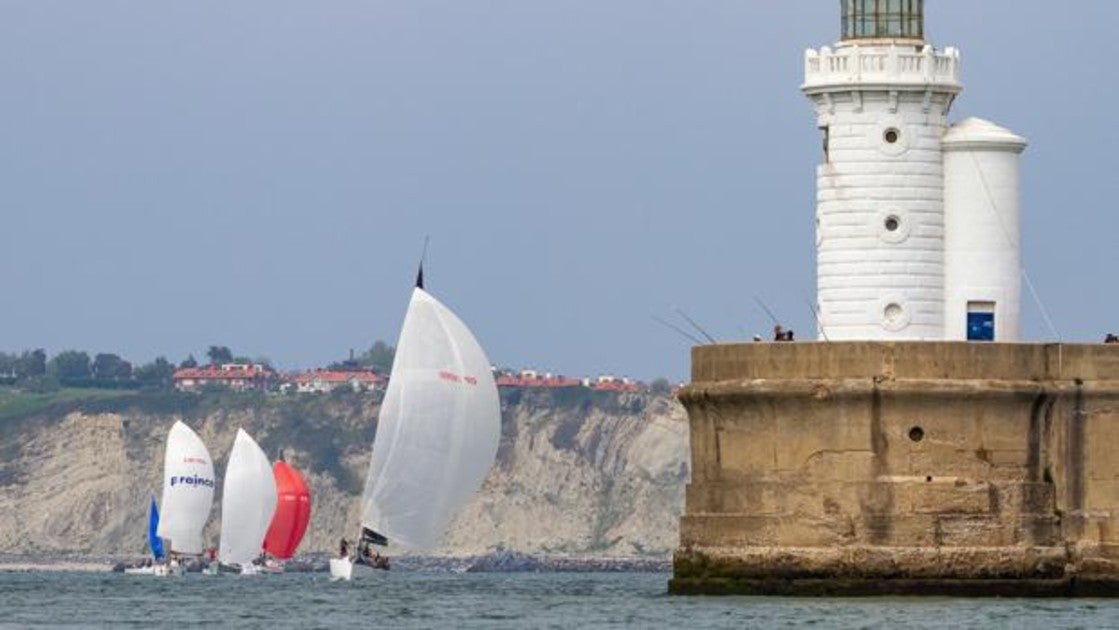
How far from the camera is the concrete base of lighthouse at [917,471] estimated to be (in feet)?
161

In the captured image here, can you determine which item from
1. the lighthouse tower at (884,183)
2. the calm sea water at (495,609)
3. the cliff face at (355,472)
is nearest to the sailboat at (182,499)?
the calm sea water at (495,609)

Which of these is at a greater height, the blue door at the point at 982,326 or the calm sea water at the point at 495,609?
the blue door at the point at 982,326

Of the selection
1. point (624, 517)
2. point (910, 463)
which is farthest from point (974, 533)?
point (624, 517)

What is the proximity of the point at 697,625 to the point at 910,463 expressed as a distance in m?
4.47

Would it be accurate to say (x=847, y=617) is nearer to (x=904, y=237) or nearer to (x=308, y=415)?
(x=904, y=237)

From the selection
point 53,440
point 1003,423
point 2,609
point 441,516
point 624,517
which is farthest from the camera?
point 53,440

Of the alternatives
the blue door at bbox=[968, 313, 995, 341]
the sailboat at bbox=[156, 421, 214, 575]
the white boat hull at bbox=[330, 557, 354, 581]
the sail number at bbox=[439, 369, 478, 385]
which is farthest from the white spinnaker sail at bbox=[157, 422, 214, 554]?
the blue door at bbox=[968, 313, 995, 341]

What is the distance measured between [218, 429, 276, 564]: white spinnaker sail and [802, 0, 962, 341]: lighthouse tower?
160 feet

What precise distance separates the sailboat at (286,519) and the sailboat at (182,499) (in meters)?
2.91

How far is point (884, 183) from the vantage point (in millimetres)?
50969

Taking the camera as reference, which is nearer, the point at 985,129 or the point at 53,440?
the point at 985,129

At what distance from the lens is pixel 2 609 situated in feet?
202

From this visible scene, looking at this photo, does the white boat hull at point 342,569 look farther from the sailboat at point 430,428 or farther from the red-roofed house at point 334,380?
the red-roofed house at point 334,380

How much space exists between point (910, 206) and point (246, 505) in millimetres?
50222
